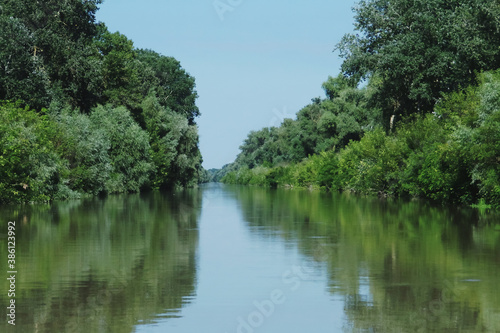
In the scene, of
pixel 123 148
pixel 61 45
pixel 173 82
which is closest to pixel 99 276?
pixel 61 45

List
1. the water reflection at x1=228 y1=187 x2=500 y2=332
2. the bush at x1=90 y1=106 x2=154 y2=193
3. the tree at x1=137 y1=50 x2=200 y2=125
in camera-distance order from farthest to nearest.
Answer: the tree at x1=137 y1=50 x2=200 y2=125, the bush at x1=90 y1=106 x2=154 y2=193, the water reflection at x1=228 y1=187 x2=500 y2=332

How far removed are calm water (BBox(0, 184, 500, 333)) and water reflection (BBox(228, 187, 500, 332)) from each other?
24mm

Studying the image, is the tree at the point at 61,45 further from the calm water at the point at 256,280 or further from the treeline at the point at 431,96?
the calm water at the point at 256,280

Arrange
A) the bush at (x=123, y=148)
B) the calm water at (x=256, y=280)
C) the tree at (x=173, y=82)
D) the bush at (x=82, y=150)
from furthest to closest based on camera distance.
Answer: the tree at (x=173, y=82), the bush at (x=123, y=148), the bush at (x=82, y=150), the calm water at (x=256, y=280)

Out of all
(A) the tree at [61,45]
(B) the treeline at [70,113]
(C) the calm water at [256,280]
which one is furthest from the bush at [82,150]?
(C) the calm water at [256,280]

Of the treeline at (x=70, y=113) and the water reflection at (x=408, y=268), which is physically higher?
the treeline at (x=70, y=113)

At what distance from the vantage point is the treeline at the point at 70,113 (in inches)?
1474

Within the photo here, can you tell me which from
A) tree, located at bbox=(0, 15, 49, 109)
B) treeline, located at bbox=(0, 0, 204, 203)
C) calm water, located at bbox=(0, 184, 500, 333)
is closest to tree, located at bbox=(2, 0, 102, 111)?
treeline, located at bbox=(0, 0, 204, 203)

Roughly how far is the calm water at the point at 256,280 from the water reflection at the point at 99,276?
0.02 m

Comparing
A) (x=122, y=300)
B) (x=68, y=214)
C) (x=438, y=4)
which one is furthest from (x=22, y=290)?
(x=438, y=4)

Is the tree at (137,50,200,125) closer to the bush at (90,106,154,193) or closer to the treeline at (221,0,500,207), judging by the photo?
the bush at (90,106,154,193)

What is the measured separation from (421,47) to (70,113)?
26.2 meters

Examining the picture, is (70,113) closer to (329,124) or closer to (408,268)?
(408,268)

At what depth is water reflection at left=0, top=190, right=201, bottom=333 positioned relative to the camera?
28.6ft
